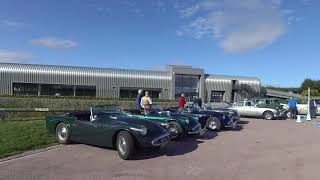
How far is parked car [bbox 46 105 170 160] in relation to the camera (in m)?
9.78

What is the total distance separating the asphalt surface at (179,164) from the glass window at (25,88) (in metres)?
57.8

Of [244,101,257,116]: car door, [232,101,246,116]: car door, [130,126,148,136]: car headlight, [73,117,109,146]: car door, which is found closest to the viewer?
[130,126,148,136]: car headlight

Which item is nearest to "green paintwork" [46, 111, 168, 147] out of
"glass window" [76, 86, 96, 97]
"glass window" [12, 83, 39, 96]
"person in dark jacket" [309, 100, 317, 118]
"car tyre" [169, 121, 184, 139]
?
"car tyre" [169, 121, 184, 139]

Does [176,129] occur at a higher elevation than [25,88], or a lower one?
lower

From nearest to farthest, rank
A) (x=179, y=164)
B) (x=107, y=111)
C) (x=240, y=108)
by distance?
(x=179, y=164) < (x=107, y=111) < (x=240, y=108)

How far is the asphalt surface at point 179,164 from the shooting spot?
8148mm

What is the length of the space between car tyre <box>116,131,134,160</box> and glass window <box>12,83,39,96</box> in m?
59.1

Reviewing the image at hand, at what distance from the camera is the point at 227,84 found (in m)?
75.1

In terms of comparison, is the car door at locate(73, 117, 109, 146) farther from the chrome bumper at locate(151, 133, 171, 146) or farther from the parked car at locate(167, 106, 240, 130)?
the parked car at locate(167, 106, 240, 130)

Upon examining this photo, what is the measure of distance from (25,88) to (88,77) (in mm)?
10505

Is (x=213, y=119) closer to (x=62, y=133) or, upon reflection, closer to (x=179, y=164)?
(x=62, y=133)

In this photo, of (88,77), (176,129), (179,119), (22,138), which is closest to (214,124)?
(179,119)

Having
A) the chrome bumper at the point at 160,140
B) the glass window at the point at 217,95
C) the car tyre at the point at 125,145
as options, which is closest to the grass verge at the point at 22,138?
the car tyre at the point at 125,145

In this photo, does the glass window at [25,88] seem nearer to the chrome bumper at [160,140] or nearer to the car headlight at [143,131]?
the chrome bumper at [160,140]
